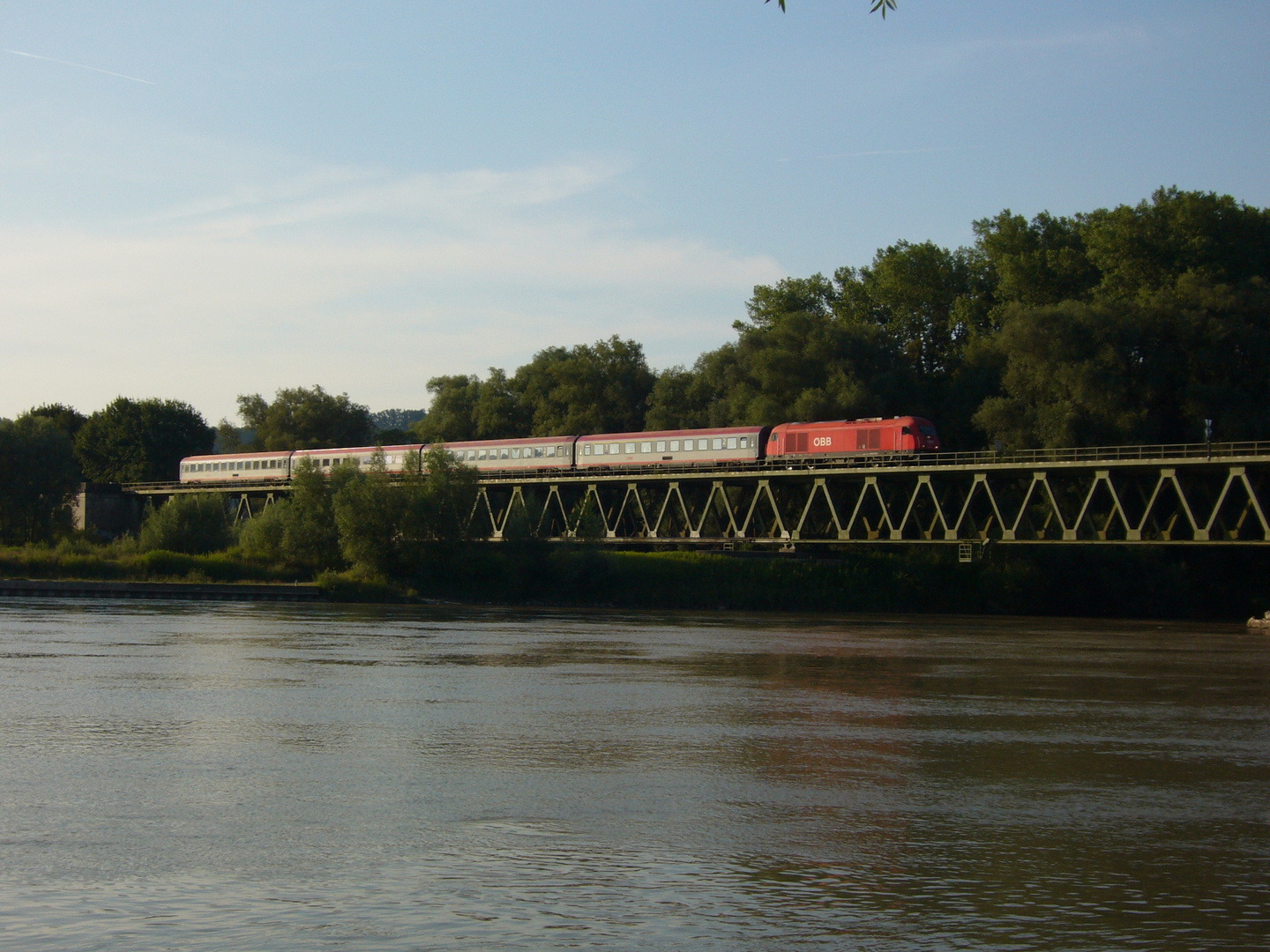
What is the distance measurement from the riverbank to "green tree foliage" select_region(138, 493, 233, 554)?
413cm

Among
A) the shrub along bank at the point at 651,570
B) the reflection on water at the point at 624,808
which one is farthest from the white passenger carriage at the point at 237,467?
the reflection on water at the point at 624,808

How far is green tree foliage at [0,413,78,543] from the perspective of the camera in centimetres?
9150

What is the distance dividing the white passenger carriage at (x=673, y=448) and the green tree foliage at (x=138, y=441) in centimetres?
6459

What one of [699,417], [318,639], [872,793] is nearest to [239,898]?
[872,793]

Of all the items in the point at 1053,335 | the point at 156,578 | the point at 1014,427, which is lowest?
the point at 156,578

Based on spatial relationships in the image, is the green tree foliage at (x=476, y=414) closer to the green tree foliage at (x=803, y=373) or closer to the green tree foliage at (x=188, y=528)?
the green tree foliage at (x=803, y=373)

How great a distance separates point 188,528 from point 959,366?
56.2 m

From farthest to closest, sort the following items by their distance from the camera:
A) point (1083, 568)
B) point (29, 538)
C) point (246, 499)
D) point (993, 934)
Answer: point (246, 499) → point (29, 538) → point (1083, 568) → point (993, 934)

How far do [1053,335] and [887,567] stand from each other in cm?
1707

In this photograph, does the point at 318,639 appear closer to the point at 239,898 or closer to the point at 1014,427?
the point at 239,898

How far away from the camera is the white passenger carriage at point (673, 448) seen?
79.6 m

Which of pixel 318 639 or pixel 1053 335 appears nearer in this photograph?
pixel 318 639

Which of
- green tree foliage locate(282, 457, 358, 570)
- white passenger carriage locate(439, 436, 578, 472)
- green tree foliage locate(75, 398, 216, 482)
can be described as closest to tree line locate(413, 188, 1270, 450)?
white passenger carriage locate(439, 436, 578, 472)

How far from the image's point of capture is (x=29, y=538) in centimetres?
9288
